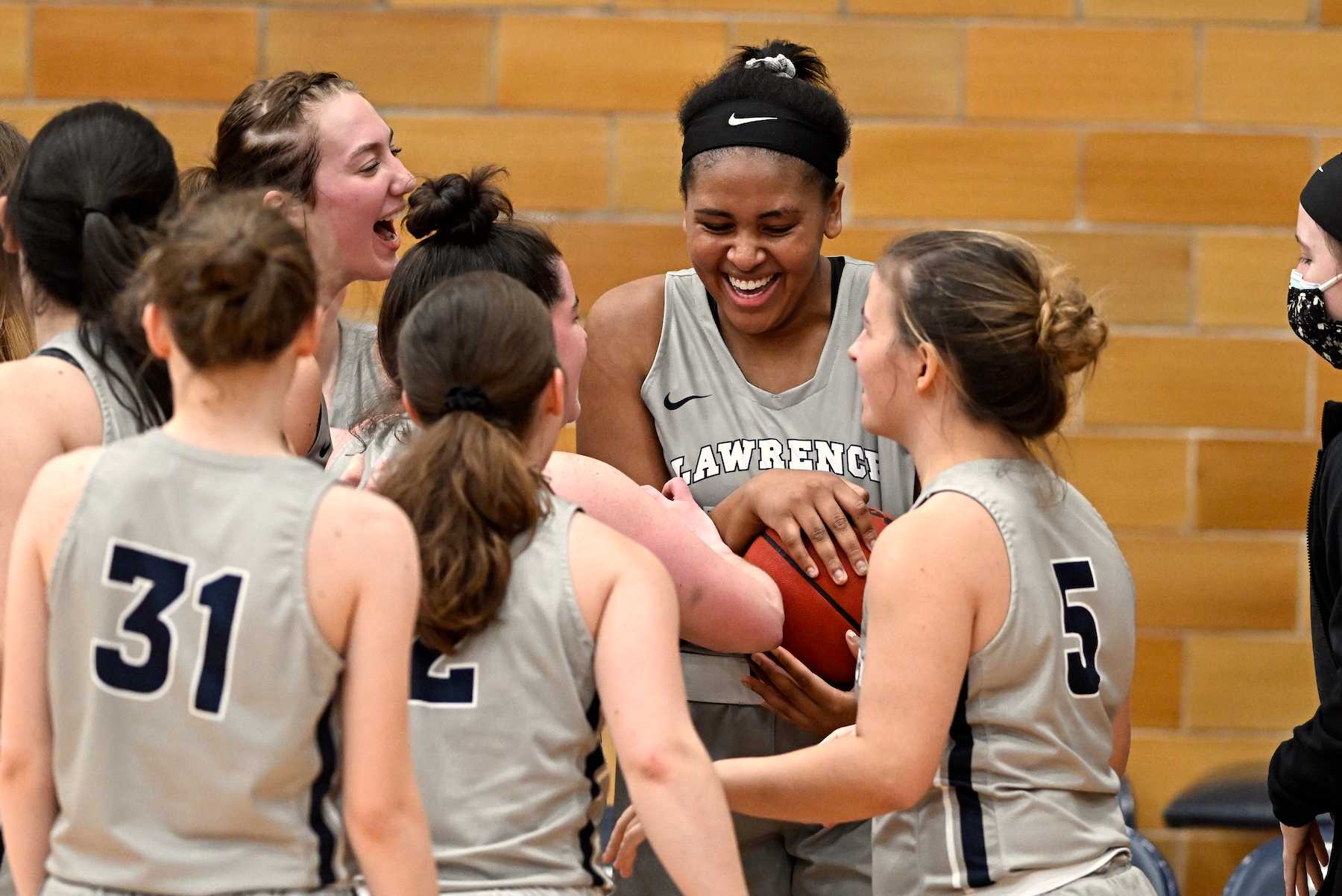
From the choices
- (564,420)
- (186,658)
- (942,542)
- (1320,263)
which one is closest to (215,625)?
(186,658)

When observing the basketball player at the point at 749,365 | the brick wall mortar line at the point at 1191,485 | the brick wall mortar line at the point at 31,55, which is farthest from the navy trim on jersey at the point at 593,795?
the brick wall mortar line at the point at 31,55

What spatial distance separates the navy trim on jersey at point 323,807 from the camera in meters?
1.65

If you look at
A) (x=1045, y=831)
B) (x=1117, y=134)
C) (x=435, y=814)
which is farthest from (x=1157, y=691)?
(x=435, y=814)

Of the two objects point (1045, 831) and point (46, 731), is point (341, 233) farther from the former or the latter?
point (1045, 831)

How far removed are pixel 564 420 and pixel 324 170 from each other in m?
1.08

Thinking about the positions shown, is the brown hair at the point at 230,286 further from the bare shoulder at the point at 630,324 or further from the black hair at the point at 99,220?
the bare shoulder at the point at 630,324

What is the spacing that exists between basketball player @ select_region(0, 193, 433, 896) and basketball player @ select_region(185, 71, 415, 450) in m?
1.34

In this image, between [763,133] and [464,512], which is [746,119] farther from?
[464,512]

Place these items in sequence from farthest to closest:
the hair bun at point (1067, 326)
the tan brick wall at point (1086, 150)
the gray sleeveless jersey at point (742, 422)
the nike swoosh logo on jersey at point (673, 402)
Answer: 1. the tan brick wall at point (1086, 150)
2. the nike swoosh logo on jersey at point (673, 402)
3. the gray sleeveless jersey at point (742, 422)
4. the hair bun at point (1067, 326)

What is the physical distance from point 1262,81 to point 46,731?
136 inches

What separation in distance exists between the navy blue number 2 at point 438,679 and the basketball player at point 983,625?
1.39ft

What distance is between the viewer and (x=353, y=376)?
3.18 meters

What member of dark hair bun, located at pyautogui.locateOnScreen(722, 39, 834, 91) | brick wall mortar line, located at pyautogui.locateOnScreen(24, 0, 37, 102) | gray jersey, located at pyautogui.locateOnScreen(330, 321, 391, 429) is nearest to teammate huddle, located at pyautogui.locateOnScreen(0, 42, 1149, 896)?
dark hair bun, located at pyautogui.locateOnScreen(722, 39, 834, 91)

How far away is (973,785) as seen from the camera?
79.0 inches
